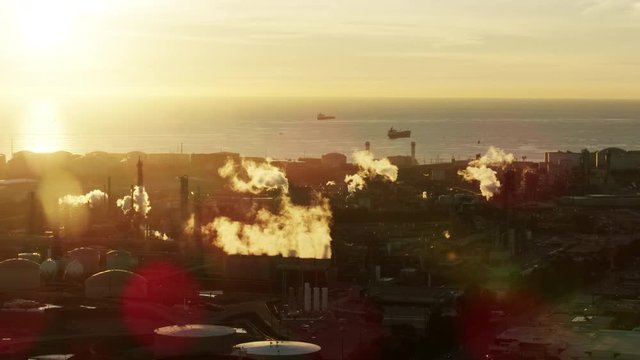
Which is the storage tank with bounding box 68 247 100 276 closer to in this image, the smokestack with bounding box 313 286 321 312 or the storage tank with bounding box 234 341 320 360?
the smokestack with bounding box 313 286 321 312

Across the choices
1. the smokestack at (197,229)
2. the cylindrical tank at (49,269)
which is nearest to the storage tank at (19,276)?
the cylindrical tank at (49,269)

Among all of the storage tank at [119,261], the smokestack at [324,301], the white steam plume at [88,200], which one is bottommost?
the smokestack at [324,301]

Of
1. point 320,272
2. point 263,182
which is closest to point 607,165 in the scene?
point 263,182

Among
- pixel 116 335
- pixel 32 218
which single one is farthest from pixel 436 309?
pixel 32 218

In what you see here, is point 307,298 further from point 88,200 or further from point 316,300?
point 88,200

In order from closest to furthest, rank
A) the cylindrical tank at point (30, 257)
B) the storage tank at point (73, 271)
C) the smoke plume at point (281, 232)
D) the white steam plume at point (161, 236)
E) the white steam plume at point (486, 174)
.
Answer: the storage tank at point (73, 271) → the cylindrical tank at point (30, 257) → the smoke plume at point (281, 232) → the white steam plume at point (161, 236) → the white steam plume at point (486, 174)

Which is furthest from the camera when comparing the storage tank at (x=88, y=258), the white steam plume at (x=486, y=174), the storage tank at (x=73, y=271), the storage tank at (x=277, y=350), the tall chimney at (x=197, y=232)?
the white steam plume at (x=486, y=174)

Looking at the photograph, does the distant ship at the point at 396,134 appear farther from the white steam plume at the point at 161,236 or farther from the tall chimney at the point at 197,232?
the tall chimney at the point at 197,232

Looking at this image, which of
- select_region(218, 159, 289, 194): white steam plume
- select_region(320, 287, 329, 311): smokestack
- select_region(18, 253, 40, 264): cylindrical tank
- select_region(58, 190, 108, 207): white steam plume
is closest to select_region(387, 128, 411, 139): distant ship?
select_region(218, 159, 289, 194): white steam plume
